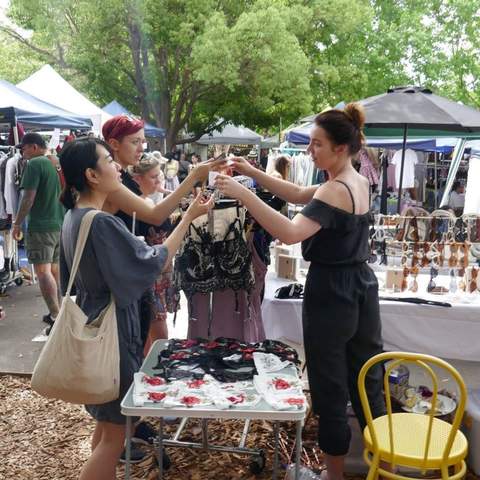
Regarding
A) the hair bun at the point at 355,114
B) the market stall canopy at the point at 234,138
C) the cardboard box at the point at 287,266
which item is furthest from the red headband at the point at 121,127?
the market stall canopy at the point at 234,138

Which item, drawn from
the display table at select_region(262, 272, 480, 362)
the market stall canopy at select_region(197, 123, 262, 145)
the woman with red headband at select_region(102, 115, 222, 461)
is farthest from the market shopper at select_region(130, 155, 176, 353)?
the market stall canopy at select_region(197, 123, 262, 145)

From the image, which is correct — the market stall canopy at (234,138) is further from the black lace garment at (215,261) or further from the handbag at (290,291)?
the black lace garment at (215,261)

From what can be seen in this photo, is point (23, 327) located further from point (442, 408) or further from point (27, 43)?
point (27, 43)

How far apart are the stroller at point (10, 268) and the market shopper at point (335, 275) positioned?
5245 millimetres

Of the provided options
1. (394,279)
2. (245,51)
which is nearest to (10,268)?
(394,279)

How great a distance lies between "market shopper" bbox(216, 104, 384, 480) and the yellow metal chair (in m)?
0.25

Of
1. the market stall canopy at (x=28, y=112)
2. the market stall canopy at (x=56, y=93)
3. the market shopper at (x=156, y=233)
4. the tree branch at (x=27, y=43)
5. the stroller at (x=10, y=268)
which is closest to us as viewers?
the market shopper at (x=156, y=233)

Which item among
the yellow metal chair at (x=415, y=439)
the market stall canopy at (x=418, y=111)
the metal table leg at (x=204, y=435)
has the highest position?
the market stall canopy at (x=418, y=111)

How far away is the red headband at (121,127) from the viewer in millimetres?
2834

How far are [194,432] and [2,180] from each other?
508 cm

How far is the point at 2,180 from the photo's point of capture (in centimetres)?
708

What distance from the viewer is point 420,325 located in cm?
333

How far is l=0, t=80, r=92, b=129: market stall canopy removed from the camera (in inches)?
257

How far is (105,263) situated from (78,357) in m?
0.36
